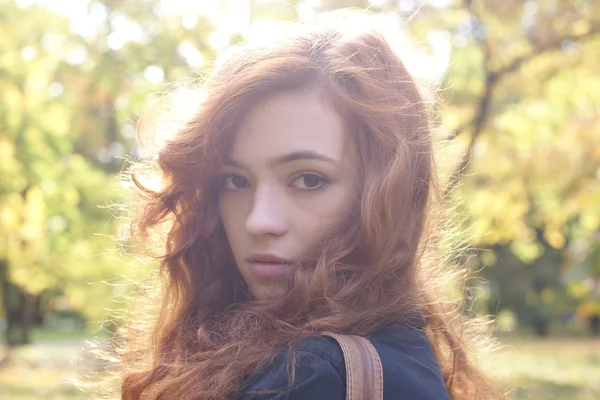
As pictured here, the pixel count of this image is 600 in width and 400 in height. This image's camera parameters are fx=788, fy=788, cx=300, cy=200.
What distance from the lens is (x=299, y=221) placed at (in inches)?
66.4

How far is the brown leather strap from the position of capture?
4.49 feet

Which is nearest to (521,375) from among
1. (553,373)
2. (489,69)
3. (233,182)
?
(553,373)

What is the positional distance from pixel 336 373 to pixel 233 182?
23.6 inches

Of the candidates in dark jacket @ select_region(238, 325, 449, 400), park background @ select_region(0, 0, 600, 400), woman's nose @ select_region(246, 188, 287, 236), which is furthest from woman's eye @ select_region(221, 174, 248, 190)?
park background @ select_region(0, 0, 600, 400)

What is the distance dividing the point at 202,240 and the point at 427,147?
23.6 inches

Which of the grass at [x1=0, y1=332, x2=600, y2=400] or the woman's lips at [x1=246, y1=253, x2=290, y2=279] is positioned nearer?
the woman's lips at [x1=246, y1=253, x2=290, y2=279]

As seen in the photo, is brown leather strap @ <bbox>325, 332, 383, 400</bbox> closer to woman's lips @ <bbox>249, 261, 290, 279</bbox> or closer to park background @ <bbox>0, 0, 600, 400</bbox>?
woman's lips @ <bbox>249, 261, 290, 279</bbox>

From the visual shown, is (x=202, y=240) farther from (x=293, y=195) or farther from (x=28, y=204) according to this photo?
(x=28, y=204)

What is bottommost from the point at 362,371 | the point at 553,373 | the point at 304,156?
the point at 553,373

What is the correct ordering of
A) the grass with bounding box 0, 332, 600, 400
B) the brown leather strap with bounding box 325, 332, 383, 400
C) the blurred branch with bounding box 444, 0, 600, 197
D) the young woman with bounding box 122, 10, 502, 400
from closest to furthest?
the brown leather strap with bounding box 325, 332, 383, 400 → the young woman with bounding box 122, 10, 502, 400 → the blurred branch with bounding box 444, 0, 600, 197 → the grass with bounding box 0, 332, 600, 400

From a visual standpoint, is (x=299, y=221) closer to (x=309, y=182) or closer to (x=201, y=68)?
(x=309, y=182)

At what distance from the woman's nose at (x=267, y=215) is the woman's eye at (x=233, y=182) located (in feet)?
0.36

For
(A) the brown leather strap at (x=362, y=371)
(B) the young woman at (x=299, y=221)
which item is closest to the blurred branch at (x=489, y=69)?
(B) the young woman at (x=299, y=221)

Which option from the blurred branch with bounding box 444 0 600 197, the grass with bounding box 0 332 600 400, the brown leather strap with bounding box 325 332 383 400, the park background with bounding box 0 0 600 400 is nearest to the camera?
the brown leather strap with bounding box 325 332 383 400
